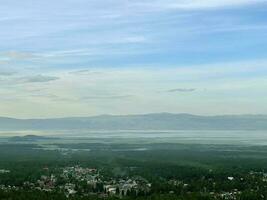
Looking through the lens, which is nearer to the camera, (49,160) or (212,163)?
(212,163)

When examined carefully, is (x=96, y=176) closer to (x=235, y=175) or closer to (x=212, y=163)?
(x=235, y=175)

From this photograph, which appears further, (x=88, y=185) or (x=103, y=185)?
(x=103, y=185)

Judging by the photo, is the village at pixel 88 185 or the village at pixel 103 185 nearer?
the village at pixel 103 185

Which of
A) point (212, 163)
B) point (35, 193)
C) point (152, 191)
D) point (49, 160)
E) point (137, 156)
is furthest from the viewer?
point (137, 156)

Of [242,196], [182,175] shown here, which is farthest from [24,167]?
[242,196]

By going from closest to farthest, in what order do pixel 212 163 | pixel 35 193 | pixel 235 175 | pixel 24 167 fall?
pixel 35 193 → pixel 235 175 → pixel 24 167 → pixel 212 163

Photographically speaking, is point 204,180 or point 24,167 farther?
point 24,167

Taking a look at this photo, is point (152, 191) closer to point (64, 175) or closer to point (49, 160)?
point (64, 175)

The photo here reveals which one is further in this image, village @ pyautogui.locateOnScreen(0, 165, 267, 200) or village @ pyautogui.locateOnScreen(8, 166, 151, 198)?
village @ pyautogui.locateOnScreen(8, 166, 151, 198)

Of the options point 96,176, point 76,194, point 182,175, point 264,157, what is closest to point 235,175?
point 182,175
